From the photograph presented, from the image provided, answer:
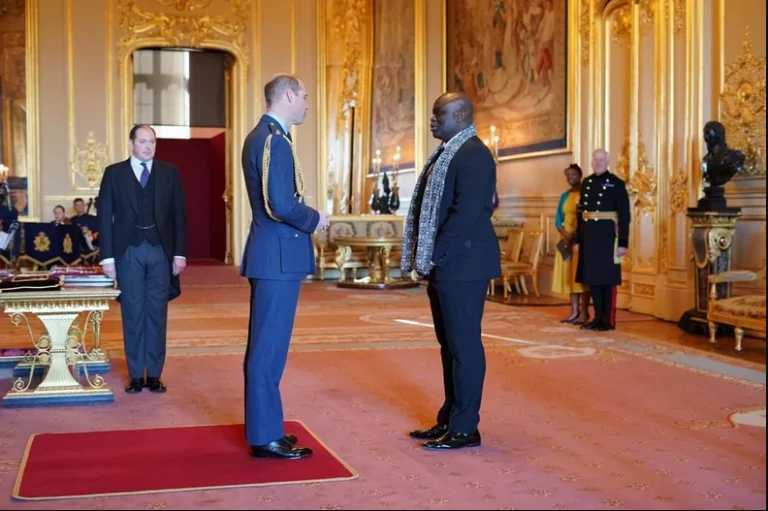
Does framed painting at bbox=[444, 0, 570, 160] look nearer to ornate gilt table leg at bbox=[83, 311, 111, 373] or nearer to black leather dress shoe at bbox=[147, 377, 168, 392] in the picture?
ornate gilt table leg at bbox=[83, 311, 111, 373]

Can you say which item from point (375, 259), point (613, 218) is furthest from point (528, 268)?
point (613, 218)

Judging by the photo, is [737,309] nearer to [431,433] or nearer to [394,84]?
[431,433]

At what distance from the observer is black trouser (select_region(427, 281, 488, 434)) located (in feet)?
14.1

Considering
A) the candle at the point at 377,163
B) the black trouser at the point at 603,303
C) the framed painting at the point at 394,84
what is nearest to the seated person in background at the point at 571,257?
the black trouser at the point at 603,303

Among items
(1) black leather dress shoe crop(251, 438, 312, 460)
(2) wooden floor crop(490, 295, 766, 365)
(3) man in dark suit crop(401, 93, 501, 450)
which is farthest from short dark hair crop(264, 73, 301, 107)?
(2) wooden floor crop(490, 295, 766, 365)

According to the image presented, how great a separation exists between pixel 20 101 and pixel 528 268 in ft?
27.8

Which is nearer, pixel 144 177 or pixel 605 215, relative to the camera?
pixel 144 177

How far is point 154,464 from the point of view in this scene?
3.99 m

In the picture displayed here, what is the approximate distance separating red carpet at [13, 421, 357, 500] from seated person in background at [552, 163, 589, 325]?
4863 mm

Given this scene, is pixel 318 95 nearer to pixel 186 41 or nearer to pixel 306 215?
pixel 186 41

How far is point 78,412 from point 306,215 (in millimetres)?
2014

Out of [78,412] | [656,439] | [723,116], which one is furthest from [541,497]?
[723,116]

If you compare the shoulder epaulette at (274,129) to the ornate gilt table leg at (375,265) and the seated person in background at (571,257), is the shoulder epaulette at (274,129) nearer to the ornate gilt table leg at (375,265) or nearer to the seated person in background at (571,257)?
the seated person in background at (571,257)

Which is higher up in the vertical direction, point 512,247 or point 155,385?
point 512,247
